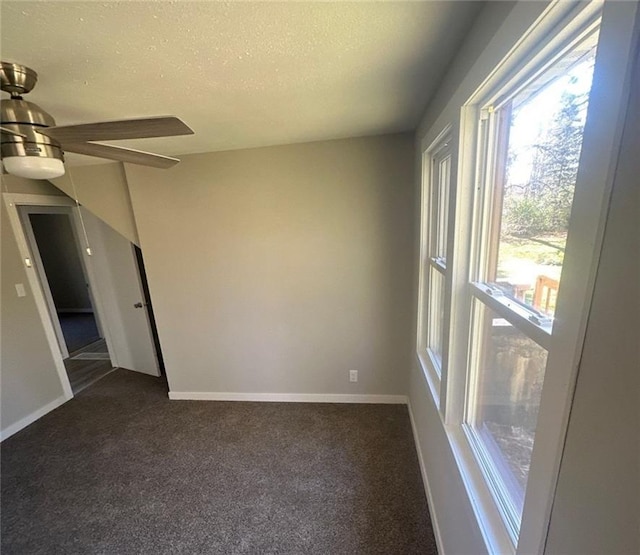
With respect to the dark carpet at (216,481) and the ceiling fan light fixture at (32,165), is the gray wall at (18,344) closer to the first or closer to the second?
the dark carpet at (216,481)

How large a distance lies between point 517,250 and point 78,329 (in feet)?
21.0

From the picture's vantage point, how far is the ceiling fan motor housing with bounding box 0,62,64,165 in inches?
40.9

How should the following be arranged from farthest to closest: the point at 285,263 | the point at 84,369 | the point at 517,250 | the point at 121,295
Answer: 1. the point at 84,369
2. the point at 121,295
3. the point at 285,263
4. the point at 517,250

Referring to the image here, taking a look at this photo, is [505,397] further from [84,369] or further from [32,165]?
[84,369]

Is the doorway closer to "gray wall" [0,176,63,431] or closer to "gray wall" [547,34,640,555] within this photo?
"gray wall" [0,176,63,431]

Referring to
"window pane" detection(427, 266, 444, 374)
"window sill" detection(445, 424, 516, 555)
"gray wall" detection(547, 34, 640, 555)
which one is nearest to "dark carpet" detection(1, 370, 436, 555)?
"window sill" detection(445, 424, 516, 555)

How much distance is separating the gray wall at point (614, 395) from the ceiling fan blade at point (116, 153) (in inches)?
60.6

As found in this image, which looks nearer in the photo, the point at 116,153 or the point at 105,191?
the point at 116,153

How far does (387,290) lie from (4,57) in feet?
7.78

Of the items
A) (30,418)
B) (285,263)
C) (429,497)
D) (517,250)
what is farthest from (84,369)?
(517,250)

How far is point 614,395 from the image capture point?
43 centimetres

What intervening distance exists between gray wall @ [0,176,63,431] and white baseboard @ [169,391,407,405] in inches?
46.6

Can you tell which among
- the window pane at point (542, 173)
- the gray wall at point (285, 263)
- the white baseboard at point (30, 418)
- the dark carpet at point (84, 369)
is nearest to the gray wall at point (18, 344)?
the white baseboard at point (30, 418)

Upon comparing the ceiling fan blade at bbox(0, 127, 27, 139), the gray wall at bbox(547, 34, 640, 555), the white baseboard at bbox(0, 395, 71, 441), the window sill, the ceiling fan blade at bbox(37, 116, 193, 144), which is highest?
the ceiling fan blade at bbox(0, 127, 27, 139)
